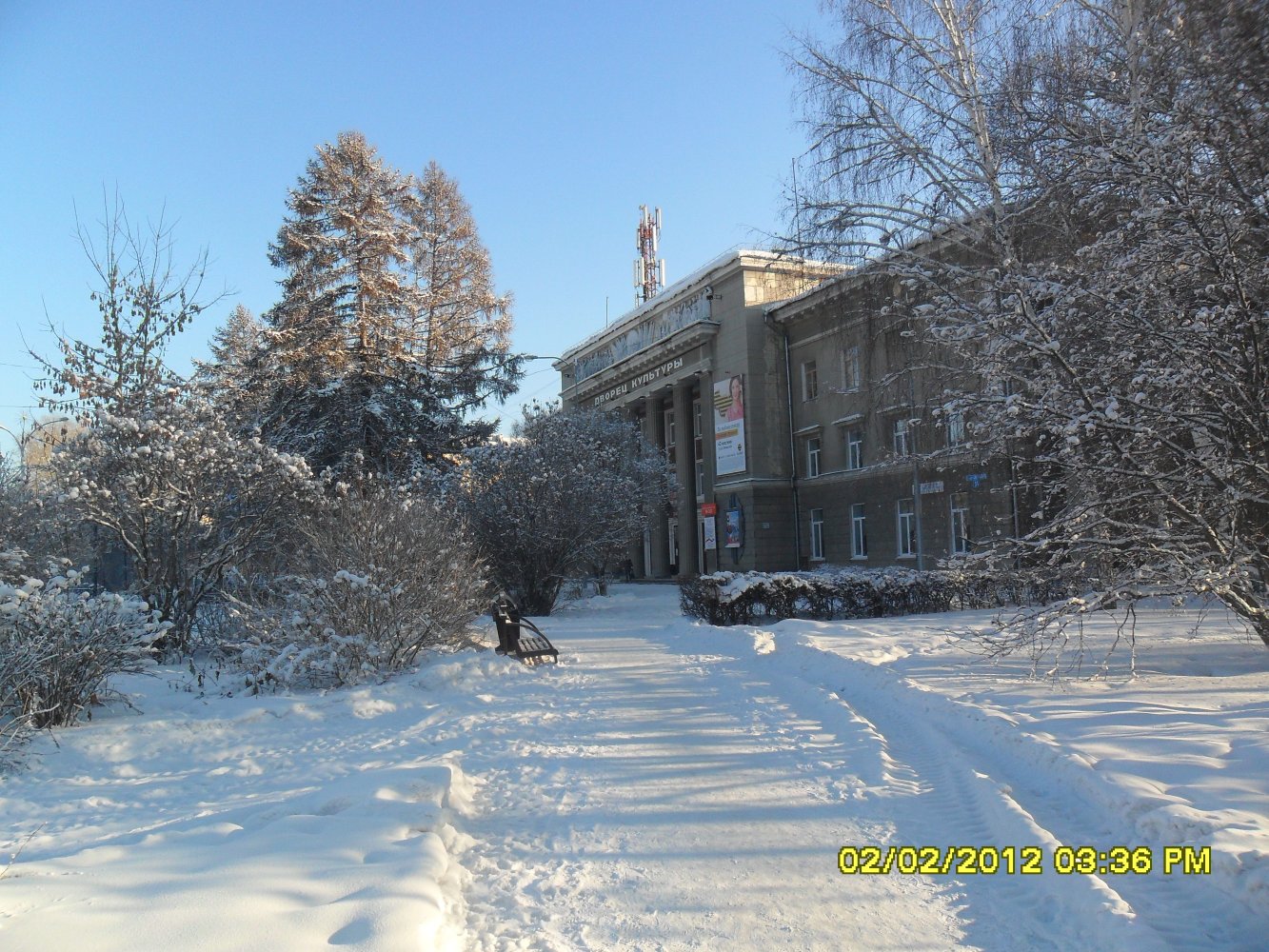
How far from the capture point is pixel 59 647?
7.48m

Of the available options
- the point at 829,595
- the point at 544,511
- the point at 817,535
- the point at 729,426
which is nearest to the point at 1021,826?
the point at 829,595

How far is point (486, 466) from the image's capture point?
22.8 m

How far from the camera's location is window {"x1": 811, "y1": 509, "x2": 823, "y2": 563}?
120ft

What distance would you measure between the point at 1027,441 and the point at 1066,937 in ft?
28.4

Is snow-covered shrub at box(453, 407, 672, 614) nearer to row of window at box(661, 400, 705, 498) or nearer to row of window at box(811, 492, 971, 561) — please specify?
row of window at box(811, 492, 971, 561)

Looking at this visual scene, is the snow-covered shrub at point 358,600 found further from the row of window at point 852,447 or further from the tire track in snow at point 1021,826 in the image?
the row of window at point 852,447

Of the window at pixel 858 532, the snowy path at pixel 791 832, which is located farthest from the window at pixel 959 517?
the snowy path at pixel 791 832

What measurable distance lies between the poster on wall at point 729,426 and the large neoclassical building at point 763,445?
0.24 feet

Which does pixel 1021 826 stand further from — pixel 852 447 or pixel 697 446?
pixel 697 446

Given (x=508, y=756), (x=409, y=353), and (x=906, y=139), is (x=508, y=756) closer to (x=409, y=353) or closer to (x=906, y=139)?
(x=906, y=139)

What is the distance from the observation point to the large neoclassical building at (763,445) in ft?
96.9

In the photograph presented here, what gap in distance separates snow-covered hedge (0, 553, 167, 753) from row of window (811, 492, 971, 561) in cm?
2182

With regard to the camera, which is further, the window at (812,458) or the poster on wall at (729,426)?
the poster on wall at (729,426)

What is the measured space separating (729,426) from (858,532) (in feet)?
26.5
